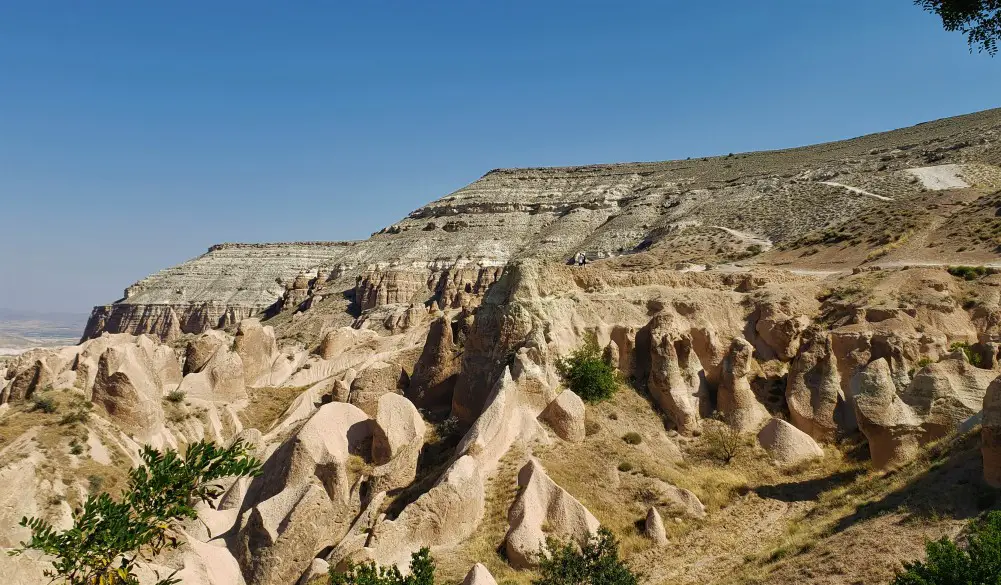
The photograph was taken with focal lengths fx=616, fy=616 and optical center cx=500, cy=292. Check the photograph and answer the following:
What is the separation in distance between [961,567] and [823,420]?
Result: 10.2 metres

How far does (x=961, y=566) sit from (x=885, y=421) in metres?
8.10

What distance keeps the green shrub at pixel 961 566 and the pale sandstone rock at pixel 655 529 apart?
5156 millimetres

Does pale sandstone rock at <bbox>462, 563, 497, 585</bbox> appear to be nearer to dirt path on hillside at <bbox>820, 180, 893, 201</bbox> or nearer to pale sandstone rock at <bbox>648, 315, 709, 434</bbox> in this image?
pale sandstone rock at <bbox>648, 315, 709, 434</bbox>

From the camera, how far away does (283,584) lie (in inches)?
472

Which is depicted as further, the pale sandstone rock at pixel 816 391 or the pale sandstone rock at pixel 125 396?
the pale sandstone rock at pixel 125 396

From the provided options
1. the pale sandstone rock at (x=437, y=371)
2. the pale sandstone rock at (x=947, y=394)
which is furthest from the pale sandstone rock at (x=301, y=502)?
the pale sandstone rock at (x=947, y=394)

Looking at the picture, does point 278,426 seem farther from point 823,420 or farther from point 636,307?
point 823,420

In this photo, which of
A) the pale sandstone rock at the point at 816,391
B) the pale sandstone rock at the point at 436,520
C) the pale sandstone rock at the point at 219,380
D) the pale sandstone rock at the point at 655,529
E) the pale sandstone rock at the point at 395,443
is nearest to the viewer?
the pale sandstone rock at the point at 436,520

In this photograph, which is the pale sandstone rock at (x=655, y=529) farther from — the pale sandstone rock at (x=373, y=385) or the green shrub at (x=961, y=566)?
the pale sandstone rock at (x=373, y=385)

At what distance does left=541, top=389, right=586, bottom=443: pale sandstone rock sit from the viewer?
1518 cm

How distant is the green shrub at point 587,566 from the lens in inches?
393

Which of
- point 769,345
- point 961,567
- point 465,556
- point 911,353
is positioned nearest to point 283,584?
point 465,556

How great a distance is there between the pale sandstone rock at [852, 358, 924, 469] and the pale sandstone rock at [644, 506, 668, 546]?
5.69m

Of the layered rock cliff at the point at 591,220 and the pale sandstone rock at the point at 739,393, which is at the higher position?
the layered rock cliff at the point at 591,220
